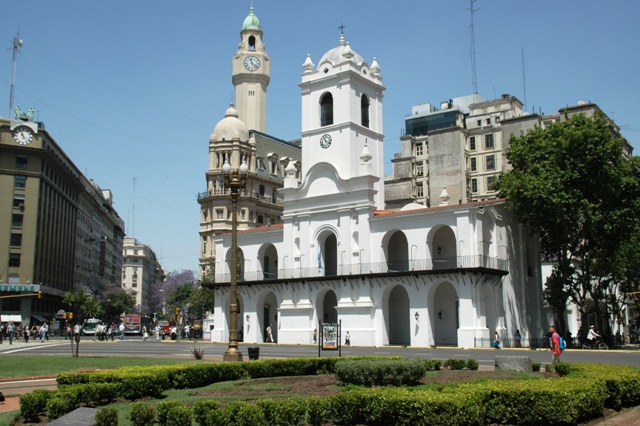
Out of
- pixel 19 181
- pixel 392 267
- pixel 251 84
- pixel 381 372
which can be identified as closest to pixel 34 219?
pixel 19 181

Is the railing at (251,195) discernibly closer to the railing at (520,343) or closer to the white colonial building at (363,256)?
the white colonial building at (363,256)

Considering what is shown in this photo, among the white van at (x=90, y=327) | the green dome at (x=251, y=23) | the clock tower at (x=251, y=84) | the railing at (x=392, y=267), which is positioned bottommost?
the white van at (x=90, y=327)

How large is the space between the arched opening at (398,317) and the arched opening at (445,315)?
236cm

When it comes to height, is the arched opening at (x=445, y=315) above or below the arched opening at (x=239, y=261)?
below

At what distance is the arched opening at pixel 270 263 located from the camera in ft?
185

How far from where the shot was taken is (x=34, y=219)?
68812 millimetres

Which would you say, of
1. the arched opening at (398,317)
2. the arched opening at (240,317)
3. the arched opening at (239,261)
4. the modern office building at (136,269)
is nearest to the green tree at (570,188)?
the arched opening at (398,317)

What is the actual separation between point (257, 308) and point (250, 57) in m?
50.6

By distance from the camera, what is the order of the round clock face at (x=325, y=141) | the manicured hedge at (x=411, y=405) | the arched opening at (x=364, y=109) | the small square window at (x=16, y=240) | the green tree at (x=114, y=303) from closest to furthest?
the manicured hedge at (x=411, y=405), the round clock face at (x=325, y=141), the arched opening at (x=364, y=109), the small square window at (x=16, y=240), the green tree at (x=114, y=303)

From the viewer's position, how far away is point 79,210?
94.2 m

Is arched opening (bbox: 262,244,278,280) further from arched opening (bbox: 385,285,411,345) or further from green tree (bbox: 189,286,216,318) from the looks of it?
green tree (bbox: 189,286,216,318)

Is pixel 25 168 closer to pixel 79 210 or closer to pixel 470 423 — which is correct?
pixel 79 210

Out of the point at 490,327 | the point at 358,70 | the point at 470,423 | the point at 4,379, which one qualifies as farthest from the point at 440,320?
the point at 470,423

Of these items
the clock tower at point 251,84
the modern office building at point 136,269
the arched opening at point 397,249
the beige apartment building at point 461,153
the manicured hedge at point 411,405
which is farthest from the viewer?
the modern office building at point 136,269
